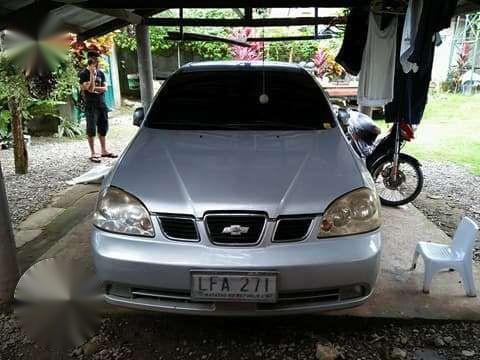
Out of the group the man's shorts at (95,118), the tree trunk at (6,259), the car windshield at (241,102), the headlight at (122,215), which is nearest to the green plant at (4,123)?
the man's shorts at (95,118)

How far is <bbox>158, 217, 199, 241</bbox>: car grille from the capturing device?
2041 millimetres

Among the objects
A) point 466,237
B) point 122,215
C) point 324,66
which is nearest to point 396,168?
point 466,237

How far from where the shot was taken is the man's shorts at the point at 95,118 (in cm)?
673

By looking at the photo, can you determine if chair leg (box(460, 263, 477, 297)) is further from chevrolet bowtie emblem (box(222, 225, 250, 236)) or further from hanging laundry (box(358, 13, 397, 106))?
hanging laundry (box(358, 13, 397, 106))

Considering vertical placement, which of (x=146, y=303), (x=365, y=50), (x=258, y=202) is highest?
(x=365, y=50)

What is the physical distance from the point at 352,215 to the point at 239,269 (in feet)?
2.18

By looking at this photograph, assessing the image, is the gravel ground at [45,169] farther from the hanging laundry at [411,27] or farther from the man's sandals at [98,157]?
the hanging laundry at [411,27]

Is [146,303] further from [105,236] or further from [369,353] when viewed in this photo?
[369,353]

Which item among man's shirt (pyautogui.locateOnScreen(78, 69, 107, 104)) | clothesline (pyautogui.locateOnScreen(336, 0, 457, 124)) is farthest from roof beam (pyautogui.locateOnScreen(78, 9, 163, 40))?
clothesline (pyautogui.locateOnScreen(336, 0, 457, 124))

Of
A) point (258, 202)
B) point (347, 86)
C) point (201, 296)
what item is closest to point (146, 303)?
point (201, 296)

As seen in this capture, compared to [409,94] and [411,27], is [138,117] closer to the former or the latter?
[411,27]

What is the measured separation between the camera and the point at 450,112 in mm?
11000

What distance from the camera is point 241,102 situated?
3.31 metres

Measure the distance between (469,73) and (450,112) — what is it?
324cm
